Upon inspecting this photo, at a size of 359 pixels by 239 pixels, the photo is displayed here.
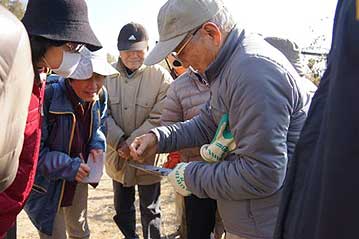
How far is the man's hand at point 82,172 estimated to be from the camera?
2524 mm

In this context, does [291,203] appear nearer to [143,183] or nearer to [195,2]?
[195,2]

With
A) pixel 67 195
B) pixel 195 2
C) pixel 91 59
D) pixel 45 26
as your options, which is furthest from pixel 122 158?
pixel 195 2

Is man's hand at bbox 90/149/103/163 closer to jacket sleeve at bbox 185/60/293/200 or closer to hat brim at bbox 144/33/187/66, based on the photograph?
hat brim at bbox 144/33/187/66

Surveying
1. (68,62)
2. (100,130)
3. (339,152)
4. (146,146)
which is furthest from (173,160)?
(339,152)

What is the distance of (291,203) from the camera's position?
87cm

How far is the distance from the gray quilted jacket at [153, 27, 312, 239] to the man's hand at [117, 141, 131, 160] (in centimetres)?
140

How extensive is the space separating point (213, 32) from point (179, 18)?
0.14 meters

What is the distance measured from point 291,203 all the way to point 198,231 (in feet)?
7.16

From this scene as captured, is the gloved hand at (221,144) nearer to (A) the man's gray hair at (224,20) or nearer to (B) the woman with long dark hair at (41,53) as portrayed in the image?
(A) the man's gray hair at (224,20)

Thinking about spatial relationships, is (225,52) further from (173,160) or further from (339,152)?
(173,160)

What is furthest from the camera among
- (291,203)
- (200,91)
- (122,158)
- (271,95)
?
(122,158)

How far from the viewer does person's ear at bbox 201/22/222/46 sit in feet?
5.61

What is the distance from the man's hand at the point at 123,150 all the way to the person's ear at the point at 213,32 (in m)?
1.53

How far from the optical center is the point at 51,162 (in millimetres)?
2395
